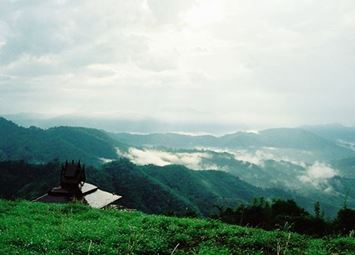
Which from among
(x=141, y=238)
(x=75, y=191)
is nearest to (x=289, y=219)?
(x=141, y=238)

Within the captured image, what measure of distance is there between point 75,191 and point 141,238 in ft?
103

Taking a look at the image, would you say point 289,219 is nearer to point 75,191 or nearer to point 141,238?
point 141,238

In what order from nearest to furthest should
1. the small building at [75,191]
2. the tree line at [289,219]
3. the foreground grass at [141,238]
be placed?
the foreground grass at [141,238] → the tree line at [289,219] → the small building at [75,191]

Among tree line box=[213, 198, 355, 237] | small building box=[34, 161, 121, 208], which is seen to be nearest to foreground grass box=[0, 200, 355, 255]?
tree line box=[213, 198, 355, 237]

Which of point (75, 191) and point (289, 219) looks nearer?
point (289, 219)

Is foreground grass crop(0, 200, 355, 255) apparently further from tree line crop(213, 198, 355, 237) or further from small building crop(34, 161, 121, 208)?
small building crop(34, 161, 121, 208)

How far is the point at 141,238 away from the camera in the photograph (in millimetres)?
A: 15195

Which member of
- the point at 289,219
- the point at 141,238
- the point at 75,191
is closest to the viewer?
the point at 141,238

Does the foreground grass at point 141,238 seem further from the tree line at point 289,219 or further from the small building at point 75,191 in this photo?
the small building at point 75,191

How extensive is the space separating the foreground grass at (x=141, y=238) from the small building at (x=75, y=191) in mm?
22391

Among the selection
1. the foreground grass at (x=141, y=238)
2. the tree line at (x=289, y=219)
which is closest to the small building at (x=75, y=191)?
the tree line at (x=289, y=219)

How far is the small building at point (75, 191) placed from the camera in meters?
42.7

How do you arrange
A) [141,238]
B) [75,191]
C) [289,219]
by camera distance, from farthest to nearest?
1. [75,191]
2. [289,219]
3. [141,238]

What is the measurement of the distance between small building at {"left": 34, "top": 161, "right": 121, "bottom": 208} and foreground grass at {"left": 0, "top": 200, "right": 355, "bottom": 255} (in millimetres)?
22391
